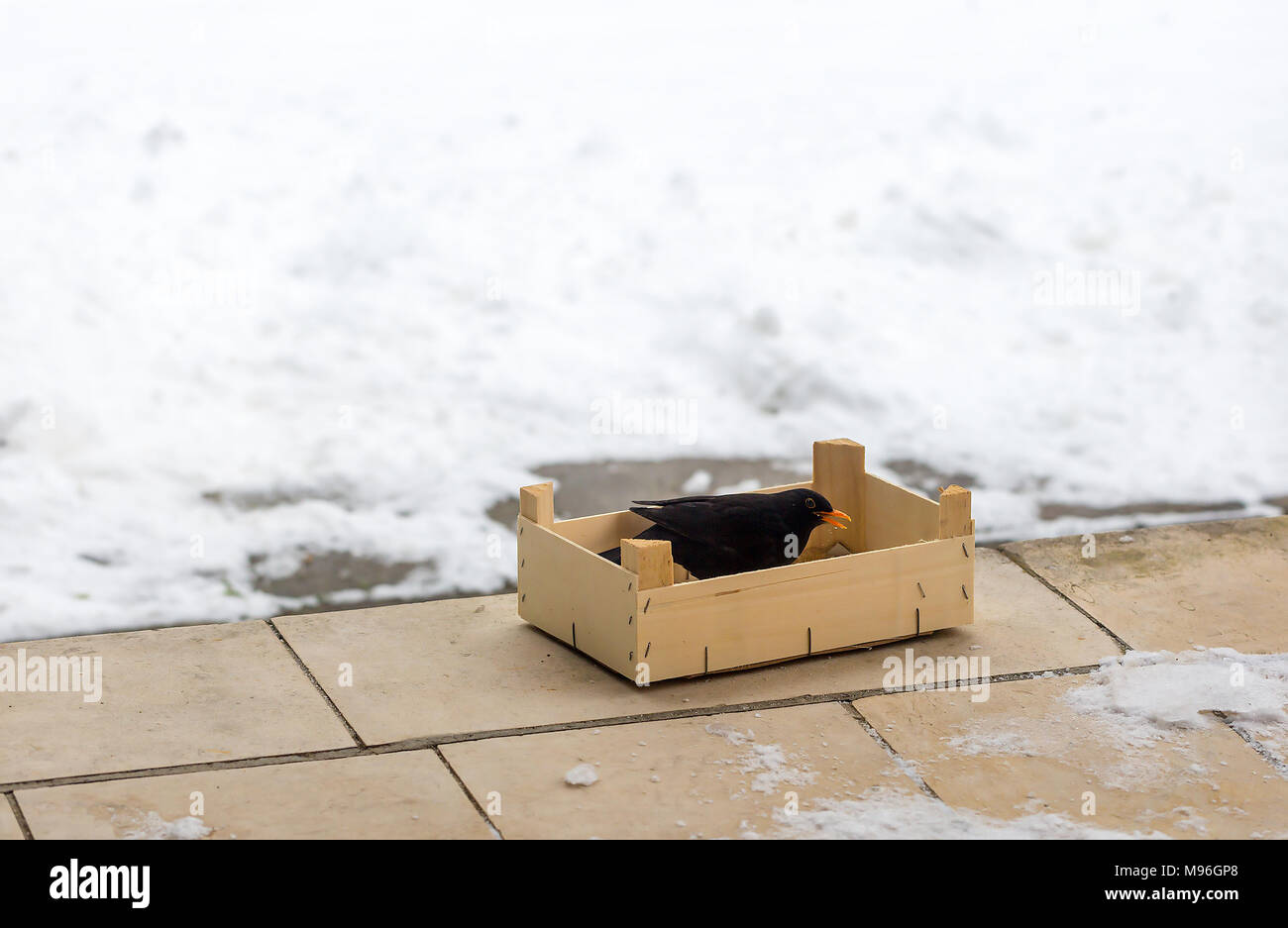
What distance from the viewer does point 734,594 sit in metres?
3.78

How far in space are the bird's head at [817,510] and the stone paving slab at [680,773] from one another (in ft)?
1.91

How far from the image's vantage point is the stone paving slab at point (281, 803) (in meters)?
3.10

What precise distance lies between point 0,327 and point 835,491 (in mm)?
4267

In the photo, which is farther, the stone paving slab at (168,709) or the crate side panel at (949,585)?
the crate side panel at (949,585)

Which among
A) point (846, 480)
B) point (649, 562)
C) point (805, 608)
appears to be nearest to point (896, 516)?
point (846, 480)

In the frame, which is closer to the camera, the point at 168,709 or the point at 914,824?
the point at 914,824

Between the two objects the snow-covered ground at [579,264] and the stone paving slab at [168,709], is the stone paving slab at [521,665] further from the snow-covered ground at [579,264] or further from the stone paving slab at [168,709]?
the snow-covered ground at [579,264]

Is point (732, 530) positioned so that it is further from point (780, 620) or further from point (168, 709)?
point (168, 709)

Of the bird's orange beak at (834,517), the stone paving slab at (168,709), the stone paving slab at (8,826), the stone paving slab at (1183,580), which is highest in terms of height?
the bird's orange beak at (834,517)

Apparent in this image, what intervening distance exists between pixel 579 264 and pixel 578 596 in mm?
3942

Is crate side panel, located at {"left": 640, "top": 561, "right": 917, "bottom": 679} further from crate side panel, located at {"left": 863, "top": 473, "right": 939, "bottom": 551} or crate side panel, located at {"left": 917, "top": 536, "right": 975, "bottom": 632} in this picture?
crate side panel, located at {"left": 863, "top": 473, "right": 939, "bottom": 551}

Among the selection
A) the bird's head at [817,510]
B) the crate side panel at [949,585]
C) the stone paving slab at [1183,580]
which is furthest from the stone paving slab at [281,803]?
the stone paving slab at [1183,580]

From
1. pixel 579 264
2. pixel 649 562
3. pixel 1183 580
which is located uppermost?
pixel 579 264

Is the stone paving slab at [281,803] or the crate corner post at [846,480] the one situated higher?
the crate corner post at [846,480]
